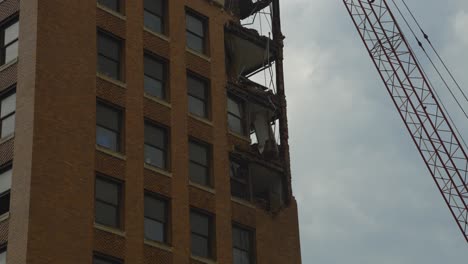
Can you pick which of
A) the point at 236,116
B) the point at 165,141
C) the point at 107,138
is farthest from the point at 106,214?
the point at 236,116

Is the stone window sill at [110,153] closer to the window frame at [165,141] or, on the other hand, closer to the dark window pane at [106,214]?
the window frame at [165,141]

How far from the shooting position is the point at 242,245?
5488 centimetres

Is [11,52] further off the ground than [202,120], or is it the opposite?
[11,52]

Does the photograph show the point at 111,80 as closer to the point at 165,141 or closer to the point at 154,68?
the point at 154,68

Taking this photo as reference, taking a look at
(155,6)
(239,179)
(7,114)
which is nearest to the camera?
(7,114)

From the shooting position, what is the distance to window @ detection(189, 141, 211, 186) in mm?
53906

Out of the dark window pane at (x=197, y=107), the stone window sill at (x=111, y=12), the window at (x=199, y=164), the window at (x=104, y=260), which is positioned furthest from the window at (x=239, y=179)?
the window at (x=104, y=260)

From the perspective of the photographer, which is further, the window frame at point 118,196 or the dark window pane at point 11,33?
the dark window pane at point 11,33

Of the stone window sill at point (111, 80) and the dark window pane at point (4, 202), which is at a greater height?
the stone window sill at point (111, 80)

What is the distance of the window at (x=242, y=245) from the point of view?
178 feet

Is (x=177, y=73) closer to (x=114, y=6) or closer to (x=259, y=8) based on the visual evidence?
(x=114, y=6)

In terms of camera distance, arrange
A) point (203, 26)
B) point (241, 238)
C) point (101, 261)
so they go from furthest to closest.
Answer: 1. point (203, 26)
2. point (241, 238)
3. point (101, 261)

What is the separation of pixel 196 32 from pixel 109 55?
24.8ft

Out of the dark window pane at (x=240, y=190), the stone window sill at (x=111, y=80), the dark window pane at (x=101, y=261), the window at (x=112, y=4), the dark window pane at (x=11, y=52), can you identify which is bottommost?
the dark window pane at (x=101, y=261)
